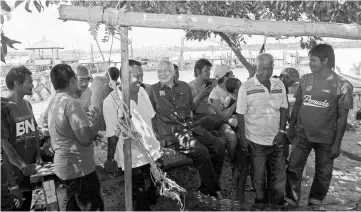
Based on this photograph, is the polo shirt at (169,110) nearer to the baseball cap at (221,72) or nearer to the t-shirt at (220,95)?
the t-shirt at (220,95)

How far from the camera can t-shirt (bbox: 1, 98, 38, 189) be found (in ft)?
9.95

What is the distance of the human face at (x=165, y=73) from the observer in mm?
4035

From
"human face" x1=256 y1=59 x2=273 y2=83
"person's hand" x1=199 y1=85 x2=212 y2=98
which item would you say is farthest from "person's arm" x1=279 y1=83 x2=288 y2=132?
"person's hand" x1=199 y1=85 x2=212 y2=98

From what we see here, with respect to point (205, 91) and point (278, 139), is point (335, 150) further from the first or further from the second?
point (205, 91)

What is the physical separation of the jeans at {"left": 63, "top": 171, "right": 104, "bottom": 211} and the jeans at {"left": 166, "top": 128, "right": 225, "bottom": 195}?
132 cm

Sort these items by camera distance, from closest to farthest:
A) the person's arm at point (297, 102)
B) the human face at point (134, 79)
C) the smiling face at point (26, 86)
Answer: the smiling face at point (26, 86), the human face at point (134, 79), the person's arm at point (297, 102)

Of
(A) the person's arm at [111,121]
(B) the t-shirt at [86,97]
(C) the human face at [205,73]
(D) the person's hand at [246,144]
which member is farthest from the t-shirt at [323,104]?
(B) the t-shirt at [86,97]

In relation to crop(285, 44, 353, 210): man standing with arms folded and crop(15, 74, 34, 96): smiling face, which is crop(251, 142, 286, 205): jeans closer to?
crop(285, 44, 353, 210): man standing with arms folded

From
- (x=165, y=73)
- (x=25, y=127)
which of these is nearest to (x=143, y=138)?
(x=165, y=73)

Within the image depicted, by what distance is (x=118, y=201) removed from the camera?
4254 millimetres

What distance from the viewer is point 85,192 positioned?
9.70 feet

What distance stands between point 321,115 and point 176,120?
5.45ft

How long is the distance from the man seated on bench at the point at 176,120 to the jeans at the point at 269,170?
0.62 meters

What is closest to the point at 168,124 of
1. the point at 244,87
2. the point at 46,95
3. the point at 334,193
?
the point at 244,87
